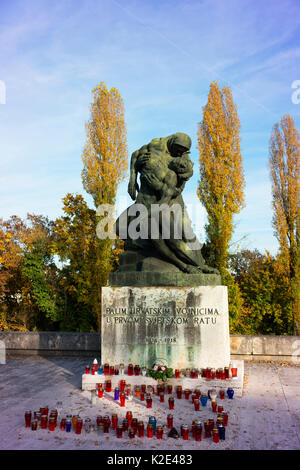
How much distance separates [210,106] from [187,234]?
16798 millimetres

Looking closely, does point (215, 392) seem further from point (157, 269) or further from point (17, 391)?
point (17, 391)

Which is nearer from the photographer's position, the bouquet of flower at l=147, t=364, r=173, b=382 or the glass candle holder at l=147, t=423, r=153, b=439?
the glass candle holder at l=147, t=423, r=153, b=439

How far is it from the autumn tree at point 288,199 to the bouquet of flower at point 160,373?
43.4 feet

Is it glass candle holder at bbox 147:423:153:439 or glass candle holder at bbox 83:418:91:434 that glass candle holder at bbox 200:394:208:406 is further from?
glass candle holder at bbox 83:418:91:434

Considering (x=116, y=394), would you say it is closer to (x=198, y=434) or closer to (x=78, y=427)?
(x=78, y=427)

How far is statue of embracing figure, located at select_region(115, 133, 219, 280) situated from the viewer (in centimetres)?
794

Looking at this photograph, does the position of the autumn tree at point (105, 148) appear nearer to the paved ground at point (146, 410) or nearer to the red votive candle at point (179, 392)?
the paved ground at point (146, 410)

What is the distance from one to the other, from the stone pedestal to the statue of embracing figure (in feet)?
2.10

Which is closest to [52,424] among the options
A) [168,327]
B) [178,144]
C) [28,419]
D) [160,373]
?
[28,419]

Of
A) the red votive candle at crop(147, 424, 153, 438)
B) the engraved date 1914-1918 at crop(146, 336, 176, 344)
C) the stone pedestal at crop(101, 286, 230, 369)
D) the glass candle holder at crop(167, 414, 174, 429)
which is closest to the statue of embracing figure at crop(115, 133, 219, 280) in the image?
the stone pedestal at crop(101, 286, 230, 369)

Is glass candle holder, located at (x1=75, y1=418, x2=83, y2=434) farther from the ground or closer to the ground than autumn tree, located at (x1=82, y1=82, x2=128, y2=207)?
closer to the ground

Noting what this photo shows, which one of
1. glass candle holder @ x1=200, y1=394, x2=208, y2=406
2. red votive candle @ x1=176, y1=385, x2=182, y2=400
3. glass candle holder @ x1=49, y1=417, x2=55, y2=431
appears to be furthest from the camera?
red votive candle @ x1=176, y1=385, x2=182, y2=400

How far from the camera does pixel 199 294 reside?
7.46 meters
